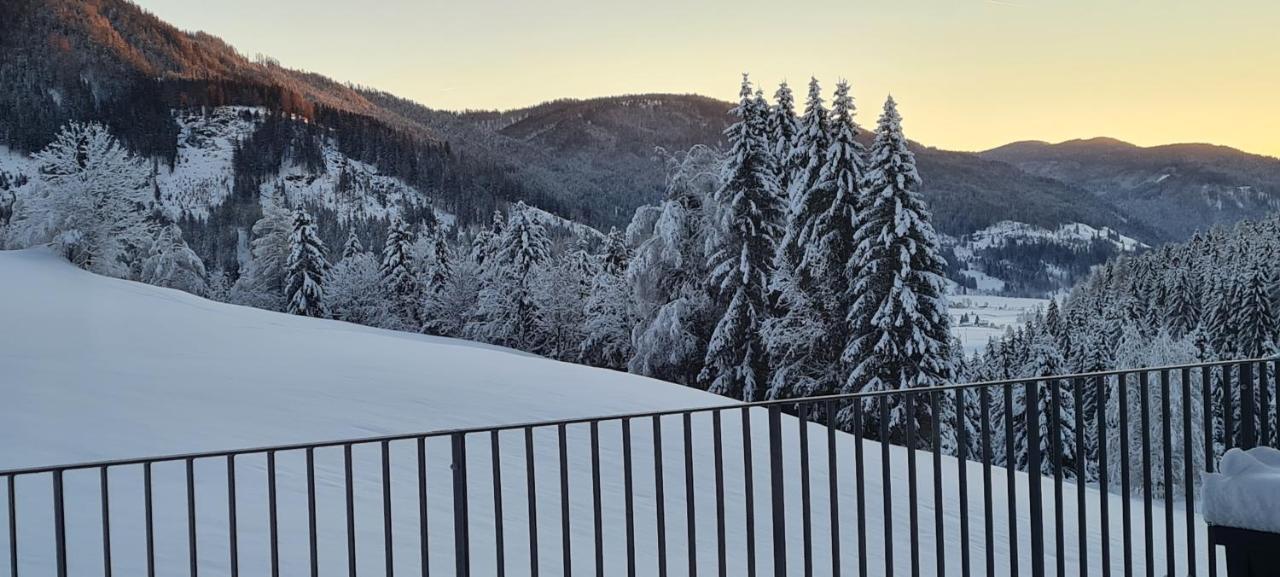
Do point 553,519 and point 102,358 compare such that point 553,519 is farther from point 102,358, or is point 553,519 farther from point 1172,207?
point 1172,207

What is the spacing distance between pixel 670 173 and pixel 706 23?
685 centimetres

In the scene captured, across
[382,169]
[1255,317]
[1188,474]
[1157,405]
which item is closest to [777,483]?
[1188,474]

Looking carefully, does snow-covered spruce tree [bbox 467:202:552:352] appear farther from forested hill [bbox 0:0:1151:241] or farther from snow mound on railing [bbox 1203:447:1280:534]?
forested hill [bbox 0:0:1151:241]

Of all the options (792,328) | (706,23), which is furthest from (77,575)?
(792,328)

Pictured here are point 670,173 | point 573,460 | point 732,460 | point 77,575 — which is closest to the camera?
point 77,575

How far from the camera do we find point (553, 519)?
313 inches

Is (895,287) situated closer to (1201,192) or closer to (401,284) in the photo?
(401,284)

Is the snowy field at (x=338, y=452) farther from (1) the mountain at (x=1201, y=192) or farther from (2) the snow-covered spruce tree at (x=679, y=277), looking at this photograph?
(1) the mountain at (x=1201, y=192)

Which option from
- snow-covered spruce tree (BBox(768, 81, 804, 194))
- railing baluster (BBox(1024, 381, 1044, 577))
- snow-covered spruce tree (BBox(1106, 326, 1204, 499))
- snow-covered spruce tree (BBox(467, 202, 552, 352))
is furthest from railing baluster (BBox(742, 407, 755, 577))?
snow-covered spruce tree (BBox(467, 202, 552, 352))

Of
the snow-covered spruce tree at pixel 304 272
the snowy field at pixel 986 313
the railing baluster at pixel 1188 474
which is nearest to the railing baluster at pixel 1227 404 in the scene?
the railing baluster at pixel 1188 474

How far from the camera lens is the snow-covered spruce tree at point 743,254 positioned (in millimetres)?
27766

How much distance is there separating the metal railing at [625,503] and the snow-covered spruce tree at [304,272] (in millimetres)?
40445

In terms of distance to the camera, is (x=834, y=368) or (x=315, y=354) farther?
(x=834, y=368)

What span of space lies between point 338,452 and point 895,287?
18.1 m
